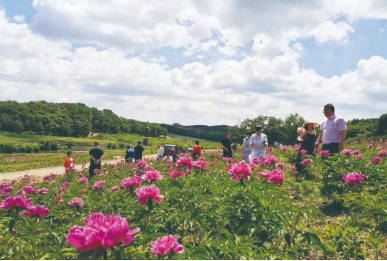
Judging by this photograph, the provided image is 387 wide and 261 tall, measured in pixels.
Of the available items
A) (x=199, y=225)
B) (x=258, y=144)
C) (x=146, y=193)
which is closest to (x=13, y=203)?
(x=146, y=193)

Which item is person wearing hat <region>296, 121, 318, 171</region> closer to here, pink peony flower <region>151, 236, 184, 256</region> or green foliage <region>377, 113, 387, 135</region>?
pink peony flower <region>151, 236, 184, 256</region>

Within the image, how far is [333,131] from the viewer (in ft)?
21.5

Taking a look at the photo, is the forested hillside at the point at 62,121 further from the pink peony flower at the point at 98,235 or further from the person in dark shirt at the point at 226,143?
the pink peony flower at the point at 98,235

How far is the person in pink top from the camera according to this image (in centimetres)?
639

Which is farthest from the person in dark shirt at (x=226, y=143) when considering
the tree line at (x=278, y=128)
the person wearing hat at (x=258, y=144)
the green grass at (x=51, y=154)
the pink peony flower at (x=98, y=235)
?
the tree line at (x=278, y=128)

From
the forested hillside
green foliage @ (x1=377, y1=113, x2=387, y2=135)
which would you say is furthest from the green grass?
green foliage @ (x1=377, y1=113, x2=387, y2=135)

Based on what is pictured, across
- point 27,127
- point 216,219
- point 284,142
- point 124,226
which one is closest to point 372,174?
point 216,219

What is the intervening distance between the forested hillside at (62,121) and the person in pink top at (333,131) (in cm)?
11348

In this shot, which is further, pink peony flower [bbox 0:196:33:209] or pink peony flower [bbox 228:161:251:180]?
pink peony flower [bbox 228:161:251:180]

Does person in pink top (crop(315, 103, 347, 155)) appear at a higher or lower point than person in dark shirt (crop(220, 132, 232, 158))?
higher

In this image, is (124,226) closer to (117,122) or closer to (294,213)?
(294,213)

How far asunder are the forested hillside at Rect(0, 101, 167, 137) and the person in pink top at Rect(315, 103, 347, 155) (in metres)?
113

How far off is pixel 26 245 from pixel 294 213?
7.86 ft

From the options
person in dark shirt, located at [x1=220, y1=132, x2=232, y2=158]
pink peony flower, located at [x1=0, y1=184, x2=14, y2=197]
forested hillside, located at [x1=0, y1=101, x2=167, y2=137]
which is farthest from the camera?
forested hillside, located at [x1=0, y1=101, x2=167, y2=137]
